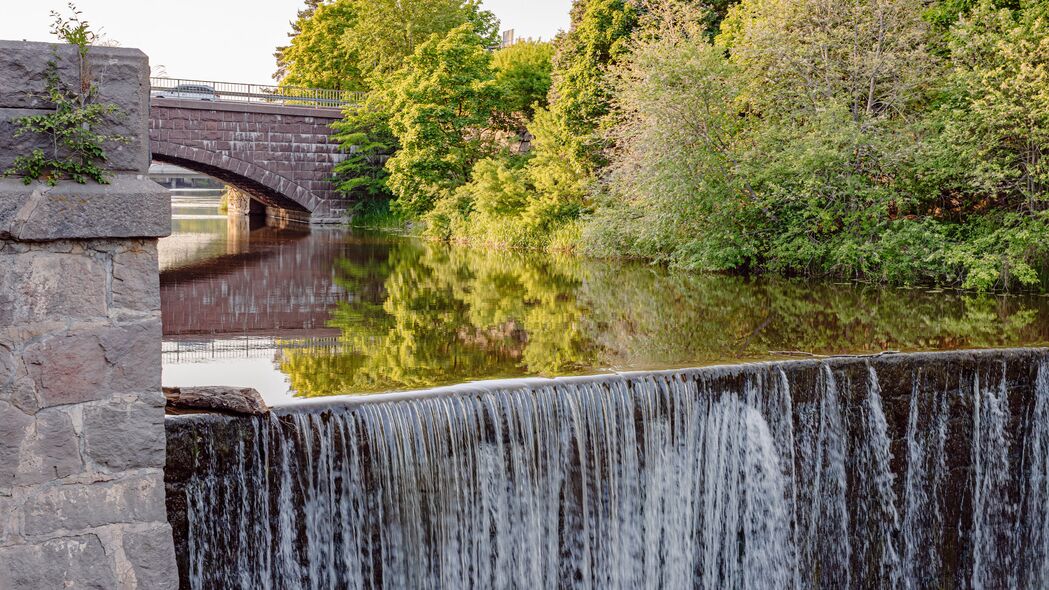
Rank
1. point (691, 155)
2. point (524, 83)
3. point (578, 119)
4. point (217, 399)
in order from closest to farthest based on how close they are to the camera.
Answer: point (217, 399), point (691, 155), point (578, 119), point (524, 83)

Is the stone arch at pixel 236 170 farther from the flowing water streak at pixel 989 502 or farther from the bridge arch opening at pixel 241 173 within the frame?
the flowing water streak at pixel 989 502

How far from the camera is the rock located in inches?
171

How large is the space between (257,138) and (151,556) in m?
28.8

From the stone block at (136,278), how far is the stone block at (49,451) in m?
0.40

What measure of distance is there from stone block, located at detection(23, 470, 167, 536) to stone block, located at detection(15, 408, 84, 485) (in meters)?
0.06

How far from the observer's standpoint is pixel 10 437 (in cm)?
301

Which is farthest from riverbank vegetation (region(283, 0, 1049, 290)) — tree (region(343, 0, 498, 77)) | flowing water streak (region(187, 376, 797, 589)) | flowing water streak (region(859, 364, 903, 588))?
tree (region(343, 0, 498, 77))

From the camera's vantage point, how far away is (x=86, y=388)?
10.1ft

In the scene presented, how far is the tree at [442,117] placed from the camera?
26.8 meters

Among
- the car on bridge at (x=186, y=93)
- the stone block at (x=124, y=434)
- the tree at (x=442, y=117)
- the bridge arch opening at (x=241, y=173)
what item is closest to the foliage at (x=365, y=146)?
the bridge arch opening at (x=241, y=173)

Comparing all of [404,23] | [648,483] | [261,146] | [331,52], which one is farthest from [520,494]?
[331,52]

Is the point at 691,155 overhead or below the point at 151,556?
overhead

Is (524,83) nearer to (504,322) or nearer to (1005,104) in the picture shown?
(1005,104)

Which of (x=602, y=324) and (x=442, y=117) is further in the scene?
(x=442, y=117)
